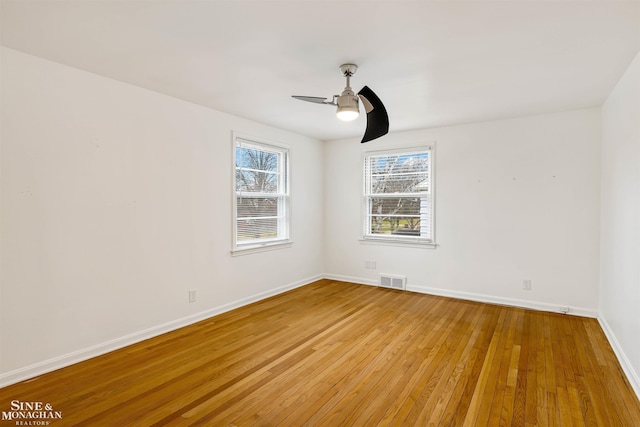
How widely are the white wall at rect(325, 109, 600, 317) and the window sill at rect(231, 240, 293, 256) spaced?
5.15 feet

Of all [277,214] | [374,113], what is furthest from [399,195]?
[374,113]

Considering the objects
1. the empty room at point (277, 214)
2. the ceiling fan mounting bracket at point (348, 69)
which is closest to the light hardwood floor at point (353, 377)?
the empty room at point (277, 214)

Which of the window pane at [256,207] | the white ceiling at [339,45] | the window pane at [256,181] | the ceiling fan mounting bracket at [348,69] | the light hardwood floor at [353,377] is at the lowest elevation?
the light hardwood floor at [353,377]

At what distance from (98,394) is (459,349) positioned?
298cm

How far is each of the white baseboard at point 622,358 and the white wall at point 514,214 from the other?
62 cm

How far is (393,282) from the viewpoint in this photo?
5.35m

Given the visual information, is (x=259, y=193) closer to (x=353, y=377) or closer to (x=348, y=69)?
(x=348, y=69)

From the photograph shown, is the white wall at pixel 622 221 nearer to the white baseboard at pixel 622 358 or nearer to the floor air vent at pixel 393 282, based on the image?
the white baseboard at pixel 622 358

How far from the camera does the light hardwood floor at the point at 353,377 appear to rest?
7.06ft

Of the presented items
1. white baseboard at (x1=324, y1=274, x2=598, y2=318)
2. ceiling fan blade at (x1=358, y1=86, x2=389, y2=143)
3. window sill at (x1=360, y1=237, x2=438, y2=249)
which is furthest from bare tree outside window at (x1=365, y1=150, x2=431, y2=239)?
ceiling fan blade at (x1=358, y1=86, x2=389, y2=143)

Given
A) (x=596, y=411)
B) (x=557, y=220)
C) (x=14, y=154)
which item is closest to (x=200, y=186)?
(x=14, y=154)

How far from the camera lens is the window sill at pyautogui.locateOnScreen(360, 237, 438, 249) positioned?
5059 millimetres

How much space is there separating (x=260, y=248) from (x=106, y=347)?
7.06 feet

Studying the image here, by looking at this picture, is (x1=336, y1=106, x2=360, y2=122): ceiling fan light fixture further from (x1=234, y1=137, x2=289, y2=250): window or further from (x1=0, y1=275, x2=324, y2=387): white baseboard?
(x1=0, y1=275, x2=324, y2=387): white baseboard
